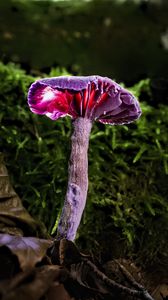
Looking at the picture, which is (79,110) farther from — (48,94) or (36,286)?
(36,286)

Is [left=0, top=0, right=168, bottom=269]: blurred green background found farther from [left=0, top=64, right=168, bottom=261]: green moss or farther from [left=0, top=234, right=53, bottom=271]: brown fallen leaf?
[left=0, top=234, right=53, bottom=271]: brown fallen leaf

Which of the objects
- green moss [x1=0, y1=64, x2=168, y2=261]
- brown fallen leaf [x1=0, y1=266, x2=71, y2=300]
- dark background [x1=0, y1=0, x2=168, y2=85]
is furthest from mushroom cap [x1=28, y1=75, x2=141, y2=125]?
dark background [x1=0, y1=0, x2=168, y2=85]

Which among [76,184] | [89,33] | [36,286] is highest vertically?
[89,33]

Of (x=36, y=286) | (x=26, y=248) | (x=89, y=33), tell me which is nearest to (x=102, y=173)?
(x=26, y=248)

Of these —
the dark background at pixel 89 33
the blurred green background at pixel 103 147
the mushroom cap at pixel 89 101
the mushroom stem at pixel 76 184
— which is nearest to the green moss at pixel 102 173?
the blurred green background at pixel 103 147

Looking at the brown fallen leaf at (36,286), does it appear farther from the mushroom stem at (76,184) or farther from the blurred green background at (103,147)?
the blurred green background at (103,147)

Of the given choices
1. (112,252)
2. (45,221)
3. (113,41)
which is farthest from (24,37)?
(112,252)

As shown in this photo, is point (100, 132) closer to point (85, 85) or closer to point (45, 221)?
point (45, 221)

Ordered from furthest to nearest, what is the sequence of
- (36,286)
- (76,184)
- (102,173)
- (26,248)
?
(102,173) < (76,184) < (26,248) < (36,286)
